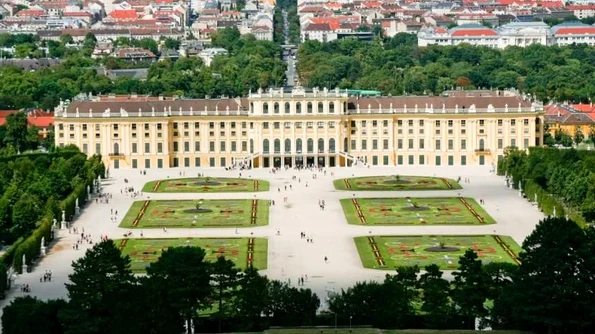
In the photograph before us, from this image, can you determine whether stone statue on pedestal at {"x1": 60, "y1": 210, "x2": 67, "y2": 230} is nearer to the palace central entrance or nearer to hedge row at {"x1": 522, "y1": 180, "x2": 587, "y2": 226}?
hedge row at {"x1": 522, "y1": 180, "x2": 587, "y2": 226}

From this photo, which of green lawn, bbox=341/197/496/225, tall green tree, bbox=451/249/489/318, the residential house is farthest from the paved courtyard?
the residential house

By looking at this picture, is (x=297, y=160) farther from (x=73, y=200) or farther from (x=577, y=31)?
(x=577, y=31)

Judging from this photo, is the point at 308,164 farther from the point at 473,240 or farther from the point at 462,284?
the point at 462,284

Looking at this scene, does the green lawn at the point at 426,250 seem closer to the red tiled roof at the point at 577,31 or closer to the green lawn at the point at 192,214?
the green lawn at the point at 192,214

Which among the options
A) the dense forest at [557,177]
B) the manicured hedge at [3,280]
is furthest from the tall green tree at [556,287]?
the dense forest at [557,177]

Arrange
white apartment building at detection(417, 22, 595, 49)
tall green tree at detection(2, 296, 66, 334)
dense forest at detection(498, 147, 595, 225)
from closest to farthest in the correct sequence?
tall green tree at detection(2, 296, 66, 334) → dense forest at detection(498, 147, 595, 225) → white apartment building at detection(417, 22, 595, 49)
